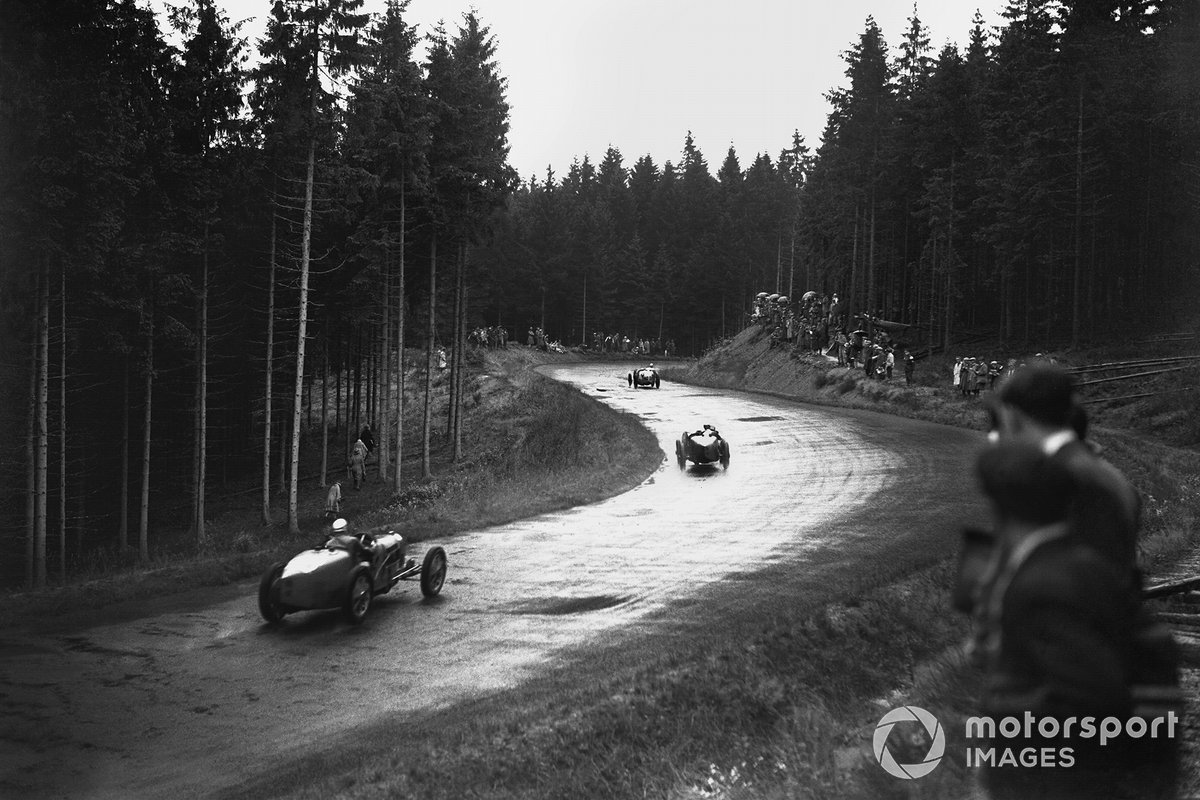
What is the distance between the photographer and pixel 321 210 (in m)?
33.2

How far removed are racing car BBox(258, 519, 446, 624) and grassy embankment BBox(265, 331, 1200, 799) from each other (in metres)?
4.20

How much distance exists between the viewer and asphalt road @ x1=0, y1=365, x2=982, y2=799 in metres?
10.1

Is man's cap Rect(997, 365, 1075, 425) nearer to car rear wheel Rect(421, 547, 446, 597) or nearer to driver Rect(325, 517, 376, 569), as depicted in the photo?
driver Rect(325, 517, 376, 569)

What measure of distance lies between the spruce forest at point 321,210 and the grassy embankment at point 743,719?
19.8 m

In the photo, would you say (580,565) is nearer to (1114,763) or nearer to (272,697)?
(272,697)

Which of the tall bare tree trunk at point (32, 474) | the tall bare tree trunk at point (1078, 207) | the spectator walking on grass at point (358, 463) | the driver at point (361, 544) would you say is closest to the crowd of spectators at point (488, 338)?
the spectator walking on grass at point (358, 463)

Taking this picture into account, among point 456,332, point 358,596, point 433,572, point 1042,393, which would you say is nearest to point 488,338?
point 456,332

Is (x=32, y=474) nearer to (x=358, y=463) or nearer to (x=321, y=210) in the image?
(x=321, y=210)

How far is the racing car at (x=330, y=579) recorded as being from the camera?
1385cm

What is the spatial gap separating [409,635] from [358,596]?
1.11 metres

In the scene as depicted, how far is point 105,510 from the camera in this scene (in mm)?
40094

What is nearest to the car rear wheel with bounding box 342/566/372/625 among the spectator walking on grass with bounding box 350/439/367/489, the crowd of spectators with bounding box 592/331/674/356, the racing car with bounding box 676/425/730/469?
the racing car with bounding box 676/425/730/469

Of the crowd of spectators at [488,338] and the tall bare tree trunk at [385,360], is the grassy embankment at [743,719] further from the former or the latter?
the crowd of spectators at [488,338]

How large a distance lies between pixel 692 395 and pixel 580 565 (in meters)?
39.5
